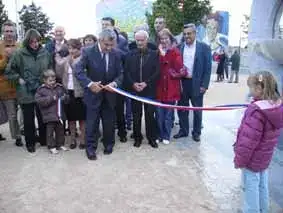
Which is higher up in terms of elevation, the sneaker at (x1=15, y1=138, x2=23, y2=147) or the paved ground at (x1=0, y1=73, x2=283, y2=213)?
the sneaker at (x1=15, y1=138, x2=23, y2=147)

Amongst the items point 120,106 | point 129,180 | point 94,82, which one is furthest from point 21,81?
point 129,180

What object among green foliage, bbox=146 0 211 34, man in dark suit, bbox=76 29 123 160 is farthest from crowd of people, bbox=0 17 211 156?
green foliage, bbox=146 0 211 34

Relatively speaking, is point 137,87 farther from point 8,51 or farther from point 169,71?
point 8,51

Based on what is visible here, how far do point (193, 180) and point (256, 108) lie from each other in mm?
1871

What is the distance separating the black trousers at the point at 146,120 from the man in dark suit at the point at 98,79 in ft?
1.70

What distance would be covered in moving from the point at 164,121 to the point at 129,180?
196 cm

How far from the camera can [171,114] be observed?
22.5ft

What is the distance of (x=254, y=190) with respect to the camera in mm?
3674

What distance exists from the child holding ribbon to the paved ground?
60 centimetres

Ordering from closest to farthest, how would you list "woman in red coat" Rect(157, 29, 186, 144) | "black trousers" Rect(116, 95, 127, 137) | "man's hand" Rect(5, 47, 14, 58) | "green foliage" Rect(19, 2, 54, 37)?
"man's hand" Rect(5, 47, 14, 58) < "woman in red coat" Rect(157, 29, 186, 144) < "black trousers" Rect(116, 95, 127, 137) < "green foliage" Rect(19, 2, 54, 37)

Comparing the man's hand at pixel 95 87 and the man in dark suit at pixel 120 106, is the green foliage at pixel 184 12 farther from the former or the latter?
the man's hand at pixel 95 87

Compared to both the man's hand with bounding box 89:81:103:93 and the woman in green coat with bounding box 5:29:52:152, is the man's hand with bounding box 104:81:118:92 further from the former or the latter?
the woman in green coat with bounding box 5:29:52:152

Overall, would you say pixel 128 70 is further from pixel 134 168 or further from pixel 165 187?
pixel 165 187

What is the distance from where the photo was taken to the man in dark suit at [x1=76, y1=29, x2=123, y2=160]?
230 inches
